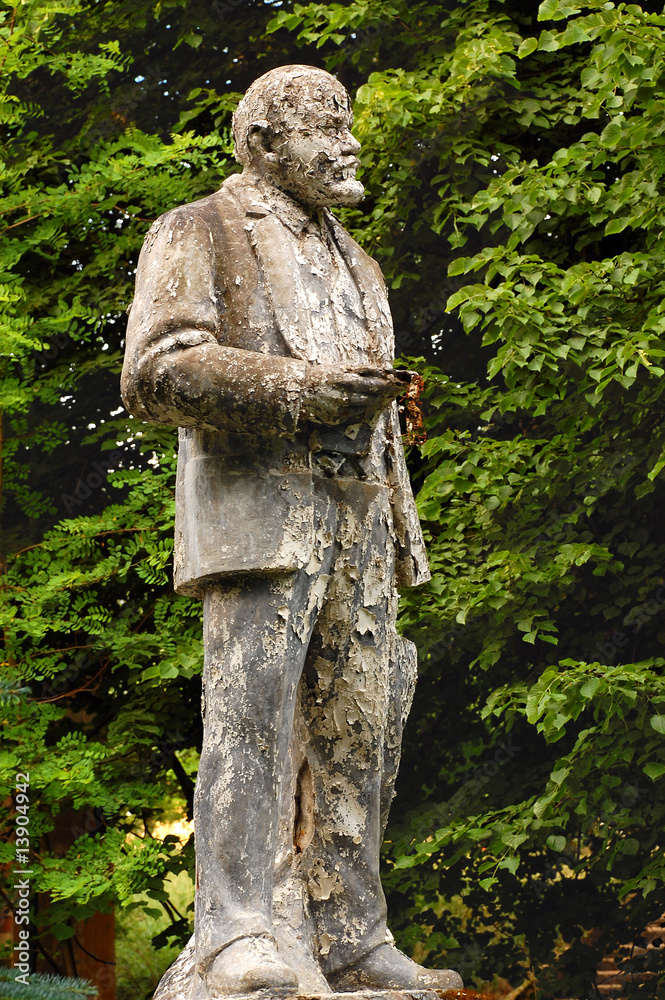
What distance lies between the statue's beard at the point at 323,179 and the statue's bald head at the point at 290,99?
0.11 meters

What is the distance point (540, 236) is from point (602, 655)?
7.38 feet

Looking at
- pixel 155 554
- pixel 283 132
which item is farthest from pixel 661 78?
pixel 155 554

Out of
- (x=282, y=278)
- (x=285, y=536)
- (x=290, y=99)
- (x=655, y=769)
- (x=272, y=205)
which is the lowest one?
(x=655, y=769)

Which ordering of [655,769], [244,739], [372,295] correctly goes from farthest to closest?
1. [655,769]
2. [372,295]
3. [244,739]

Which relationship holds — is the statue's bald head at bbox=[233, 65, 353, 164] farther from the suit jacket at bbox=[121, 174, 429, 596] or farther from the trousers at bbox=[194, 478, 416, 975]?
the trousers at bbox=[194, 478, 416, 975]

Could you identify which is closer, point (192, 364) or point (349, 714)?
point (192, 364)

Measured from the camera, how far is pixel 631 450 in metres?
5.92

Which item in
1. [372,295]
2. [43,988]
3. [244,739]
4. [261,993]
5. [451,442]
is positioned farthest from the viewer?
[451,442]

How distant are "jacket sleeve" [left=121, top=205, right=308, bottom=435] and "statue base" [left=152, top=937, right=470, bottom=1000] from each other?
A: 1230 mm

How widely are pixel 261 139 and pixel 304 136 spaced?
0.12 meters

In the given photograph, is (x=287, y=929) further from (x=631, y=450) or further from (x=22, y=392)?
(x=22, y=392)

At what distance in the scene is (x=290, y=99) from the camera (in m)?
3.20

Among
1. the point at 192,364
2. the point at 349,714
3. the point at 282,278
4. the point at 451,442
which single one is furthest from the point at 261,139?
the point at 451,442

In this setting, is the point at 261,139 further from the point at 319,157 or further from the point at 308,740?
the point at 308,740
